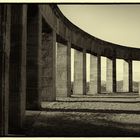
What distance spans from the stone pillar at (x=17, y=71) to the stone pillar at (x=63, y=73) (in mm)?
16422

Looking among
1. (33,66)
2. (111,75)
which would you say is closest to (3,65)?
(33,66)

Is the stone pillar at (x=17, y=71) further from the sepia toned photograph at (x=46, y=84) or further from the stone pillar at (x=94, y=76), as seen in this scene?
the stone pillar at (x=94, y=76)

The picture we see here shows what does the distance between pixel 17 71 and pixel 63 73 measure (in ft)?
54.8

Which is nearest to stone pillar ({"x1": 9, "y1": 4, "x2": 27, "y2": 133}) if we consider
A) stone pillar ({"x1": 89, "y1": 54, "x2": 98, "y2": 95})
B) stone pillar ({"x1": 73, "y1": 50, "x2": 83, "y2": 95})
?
stone pillar ({"x1": 73, "y1": 50, "x2": 83, "y2": 95})

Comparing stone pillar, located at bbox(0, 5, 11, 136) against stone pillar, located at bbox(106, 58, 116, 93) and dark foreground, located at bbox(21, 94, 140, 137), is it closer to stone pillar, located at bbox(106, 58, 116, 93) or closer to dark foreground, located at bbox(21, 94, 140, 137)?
dark foreground, located at bbox(21, 94, 140, 137)

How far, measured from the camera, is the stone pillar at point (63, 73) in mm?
26047

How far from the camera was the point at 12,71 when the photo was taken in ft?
30.9

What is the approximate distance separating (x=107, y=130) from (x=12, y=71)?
320 cm

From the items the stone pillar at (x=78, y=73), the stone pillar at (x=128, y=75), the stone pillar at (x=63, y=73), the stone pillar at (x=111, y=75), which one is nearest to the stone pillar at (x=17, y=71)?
the stone pillar at (x=63, y=73)

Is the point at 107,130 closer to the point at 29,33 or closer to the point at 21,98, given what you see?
the point at 21,98

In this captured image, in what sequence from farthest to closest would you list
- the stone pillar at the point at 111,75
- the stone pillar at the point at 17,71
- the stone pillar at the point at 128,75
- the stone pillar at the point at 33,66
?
1. the stone pillar at the point at 128,75
2. the stone pillar at the point at 111,75
3. the stone pillar at the point at 33,66
4. the stone pillar at the point at 17,71

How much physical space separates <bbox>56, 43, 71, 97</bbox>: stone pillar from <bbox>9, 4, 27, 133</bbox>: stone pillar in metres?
16.4

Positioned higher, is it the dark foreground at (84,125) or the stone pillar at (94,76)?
the stone pillar at (94,76)

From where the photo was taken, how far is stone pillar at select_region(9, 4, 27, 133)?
368 inches
